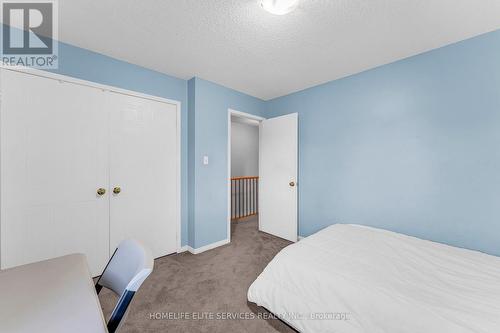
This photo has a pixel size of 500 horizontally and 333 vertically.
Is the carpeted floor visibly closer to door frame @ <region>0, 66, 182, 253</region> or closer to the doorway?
door frame @ <region>0, 66, 182, 253</region>

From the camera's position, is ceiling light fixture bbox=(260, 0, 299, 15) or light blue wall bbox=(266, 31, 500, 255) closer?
ceiling light fixture bbox=(260, 0, 299, 15)

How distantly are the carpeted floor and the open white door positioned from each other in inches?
22.2

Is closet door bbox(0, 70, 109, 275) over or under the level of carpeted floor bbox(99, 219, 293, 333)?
over

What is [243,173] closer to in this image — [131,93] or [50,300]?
[131,93]

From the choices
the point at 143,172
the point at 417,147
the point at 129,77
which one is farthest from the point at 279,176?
the point at 129,77

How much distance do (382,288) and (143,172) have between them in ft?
8.38

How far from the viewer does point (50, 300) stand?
2.55ft

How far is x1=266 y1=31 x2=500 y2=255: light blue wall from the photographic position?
177cm

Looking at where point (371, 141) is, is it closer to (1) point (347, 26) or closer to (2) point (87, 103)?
(1) point (347, 26)

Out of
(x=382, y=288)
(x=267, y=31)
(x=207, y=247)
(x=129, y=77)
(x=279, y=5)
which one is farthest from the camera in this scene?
(x=207, y=247)

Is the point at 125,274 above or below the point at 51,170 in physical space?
below

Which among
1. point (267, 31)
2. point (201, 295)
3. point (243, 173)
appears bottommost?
point (201, 295)

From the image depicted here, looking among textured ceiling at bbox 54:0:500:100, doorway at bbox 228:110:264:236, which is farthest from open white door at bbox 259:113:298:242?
textured ceiling at bbox 54:0:500:100

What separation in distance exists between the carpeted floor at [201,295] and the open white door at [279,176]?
564mm
